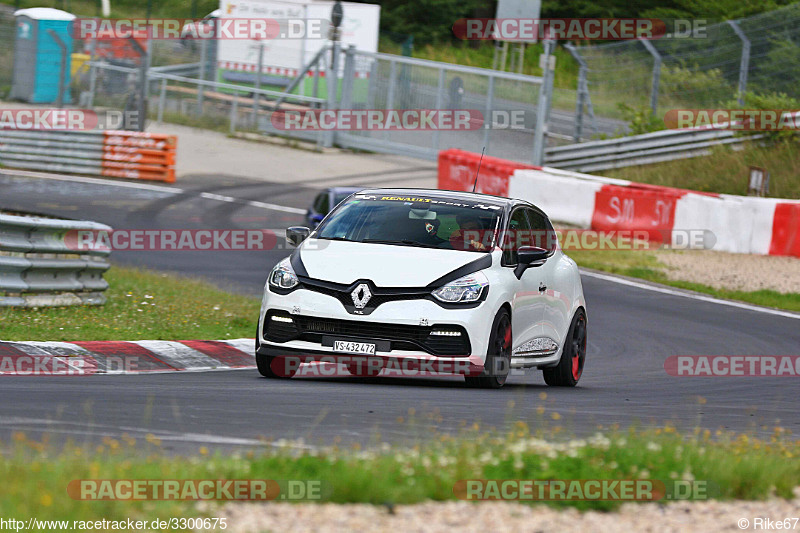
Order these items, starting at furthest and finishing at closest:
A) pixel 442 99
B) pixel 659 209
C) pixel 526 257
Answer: pixel 442 99, pixel 659 209, pixel 526 257

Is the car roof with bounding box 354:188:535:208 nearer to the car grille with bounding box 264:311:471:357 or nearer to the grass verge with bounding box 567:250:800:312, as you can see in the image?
the car grille with bounding box 264:311:471:357

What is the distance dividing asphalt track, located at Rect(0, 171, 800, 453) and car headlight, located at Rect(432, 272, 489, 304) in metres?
0.70

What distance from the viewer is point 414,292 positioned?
9398mm

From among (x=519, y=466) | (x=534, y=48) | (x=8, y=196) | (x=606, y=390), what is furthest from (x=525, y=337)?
(x=534, y=48)

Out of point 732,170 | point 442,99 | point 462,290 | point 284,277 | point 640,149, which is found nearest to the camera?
point 462,290

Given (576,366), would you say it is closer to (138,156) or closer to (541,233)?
(541,233)

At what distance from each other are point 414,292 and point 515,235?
169 centimetres

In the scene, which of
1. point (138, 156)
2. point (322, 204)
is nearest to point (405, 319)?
point (322, 204)

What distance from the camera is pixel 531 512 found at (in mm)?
5305

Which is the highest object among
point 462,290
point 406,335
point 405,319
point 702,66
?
point 702,66

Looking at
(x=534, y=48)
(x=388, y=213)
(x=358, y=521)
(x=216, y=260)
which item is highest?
(x=534, y=48)

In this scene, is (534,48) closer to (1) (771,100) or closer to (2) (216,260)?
(1) (771,100)

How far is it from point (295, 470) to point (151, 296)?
938 centimetres

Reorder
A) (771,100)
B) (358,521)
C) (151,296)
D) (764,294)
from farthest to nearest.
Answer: (771,100), (764,294), (151,296), (358,521)
